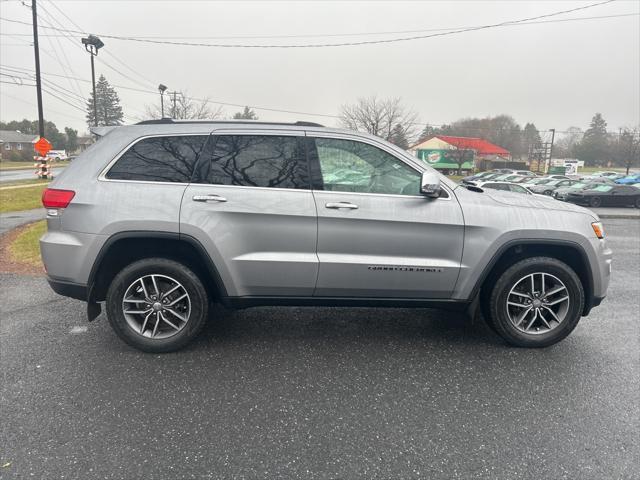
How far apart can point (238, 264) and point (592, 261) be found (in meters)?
2.95

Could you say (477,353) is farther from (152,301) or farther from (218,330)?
(152,301)

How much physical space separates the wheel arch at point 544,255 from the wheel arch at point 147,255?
221cm

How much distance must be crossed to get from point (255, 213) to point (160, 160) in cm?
89

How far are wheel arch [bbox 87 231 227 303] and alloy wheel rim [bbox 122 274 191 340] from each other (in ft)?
0.66

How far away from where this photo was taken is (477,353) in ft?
11.2

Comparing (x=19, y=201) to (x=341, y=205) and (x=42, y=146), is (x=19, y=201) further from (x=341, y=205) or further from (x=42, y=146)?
(x=341, y=205)

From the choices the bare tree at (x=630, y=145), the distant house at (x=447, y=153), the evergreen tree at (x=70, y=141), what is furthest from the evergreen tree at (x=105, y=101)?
the bare tree at (x=630, y=145)

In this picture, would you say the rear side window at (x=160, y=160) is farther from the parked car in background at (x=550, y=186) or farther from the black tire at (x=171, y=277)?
the parked car in background at (x=550, y=186)

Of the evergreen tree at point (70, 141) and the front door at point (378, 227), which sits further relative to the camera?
the evergreen tree at point (70, 141)

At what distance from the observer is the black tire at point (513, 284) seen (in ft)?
10.9

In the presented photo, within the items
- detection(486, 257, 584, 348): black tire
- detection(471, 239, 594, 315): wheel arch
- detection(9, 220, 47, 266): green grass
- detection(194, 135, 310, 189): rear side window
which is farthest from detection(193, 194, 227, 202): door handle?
detection(9, 220, 47, 266): green grass

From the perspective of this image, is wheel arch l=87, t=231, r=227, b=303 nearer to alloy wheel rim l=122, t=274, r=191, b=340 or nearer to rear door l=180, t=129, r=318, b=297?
rear door l=180, t=129, r=318, b=297

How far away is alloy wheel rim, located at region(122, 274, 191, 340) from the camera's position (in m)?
3.20

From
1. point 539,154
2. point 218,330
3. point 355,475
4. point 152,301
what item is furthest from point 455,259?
point 539,154
